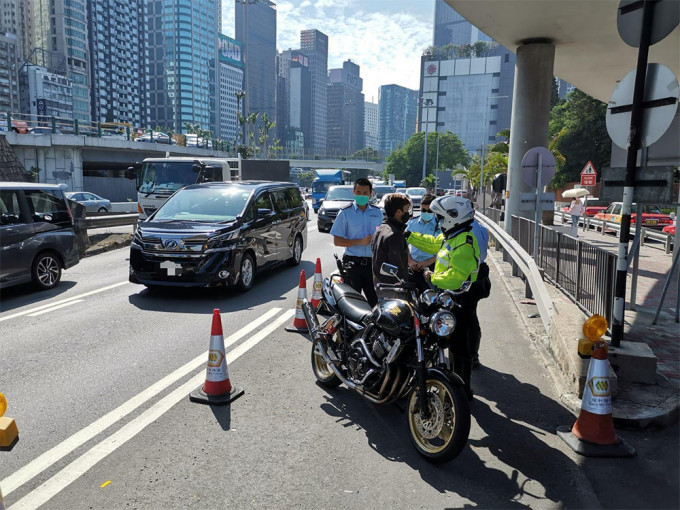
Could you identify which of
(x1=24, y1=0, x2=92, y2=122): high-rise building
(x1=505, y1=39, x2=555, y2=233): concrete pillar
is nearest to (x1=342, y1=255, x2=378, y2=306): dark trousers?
(x1=505, y1=39, x2=555, y2=233): concrete pillar

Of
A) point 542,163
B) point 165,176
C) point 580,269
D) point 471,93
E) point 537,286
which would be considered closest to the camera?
point 580,269

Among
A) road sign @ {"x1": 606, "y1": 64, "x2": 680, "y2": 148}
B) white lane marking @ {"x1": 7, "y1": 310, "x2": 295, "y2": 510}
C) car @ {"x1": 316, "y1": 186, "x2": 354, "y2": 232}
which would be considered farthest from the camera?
car @ {"x1": 316, "y1": 186, "x2": 354, "y2": 232}

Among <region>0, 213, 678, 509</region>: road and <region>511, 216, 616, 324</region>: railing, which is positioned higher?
<region>511, 216, 616, 324</region>: railing

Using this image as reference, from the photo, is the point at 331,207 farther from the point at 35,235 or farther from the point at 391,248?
the point at 391,248

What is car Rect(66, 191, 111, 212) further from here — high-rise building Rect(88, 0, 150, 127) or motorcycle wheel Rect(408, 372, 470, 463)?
high-rise building Rect(88, 0, 150, 127)

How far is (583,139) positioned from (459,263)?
5094 centimetres

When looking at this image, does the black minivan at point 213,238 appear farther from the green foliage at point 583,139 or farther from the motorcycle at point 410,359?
the green foliage at point 583,139

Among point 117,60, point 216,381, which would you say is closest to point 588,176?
point 216,381

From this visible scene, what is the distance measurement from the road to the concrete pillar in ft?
28.5

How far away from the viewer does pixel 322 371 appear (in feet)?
17.1

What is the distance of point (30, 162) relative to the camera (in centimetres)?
3694

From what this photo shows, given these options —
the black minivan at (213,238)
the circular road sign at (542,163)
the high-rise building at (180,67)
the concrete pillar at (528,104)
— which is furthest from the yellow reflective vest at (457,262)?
the high-rise building at (180,67)

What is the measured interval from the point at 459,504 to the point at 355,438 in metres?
1.05

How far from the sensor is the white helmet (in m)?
4.47
